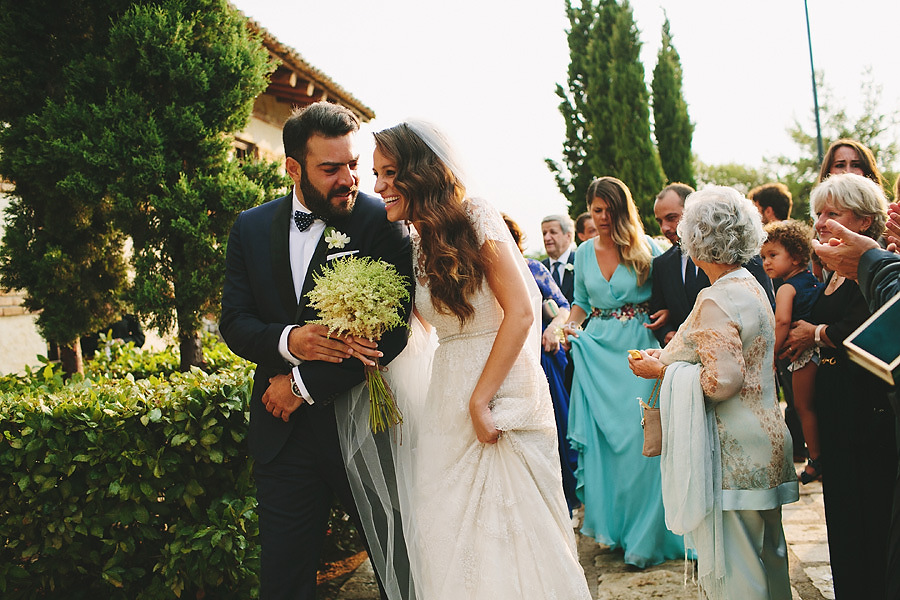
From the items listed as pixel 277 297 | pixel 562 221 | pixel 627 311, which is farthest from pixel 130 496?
pixel 562 221

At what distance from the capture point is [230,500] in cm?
371

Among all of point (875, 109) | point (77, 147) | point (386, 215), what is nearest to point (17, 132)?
point (77, 147)

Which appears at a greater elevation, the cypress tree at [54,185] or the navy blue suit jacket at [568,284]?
the cypress tree at [54,185]

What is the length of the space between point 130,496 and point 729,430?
3.07 metres

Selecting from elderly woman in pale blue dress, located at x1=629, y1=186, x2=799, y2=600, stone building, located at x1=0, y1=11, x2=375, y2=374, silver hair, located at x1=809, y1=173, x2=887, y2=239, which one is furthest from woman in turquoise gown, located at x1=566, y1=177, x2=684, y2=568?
stone building, located at x1=0, y1=11, x2=375, y2=374

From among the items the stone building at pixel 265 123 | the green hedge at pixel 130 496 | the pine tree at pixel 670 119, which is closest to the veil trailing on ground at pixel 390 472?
the green hedge at pixel 130 496

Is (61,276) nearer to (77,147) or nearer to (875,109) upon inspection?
(77,147)

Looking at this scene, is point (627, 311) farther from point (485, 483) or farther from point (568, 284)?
point (485, 483)

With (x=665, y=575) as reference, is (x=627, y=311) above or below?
above

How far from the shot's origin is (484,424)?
271 centimetres

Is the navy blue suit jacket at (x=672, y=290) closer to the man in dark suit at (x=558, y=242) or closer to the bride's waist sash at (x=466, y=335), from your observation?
the bride's waist sash at (x=466, y=335)

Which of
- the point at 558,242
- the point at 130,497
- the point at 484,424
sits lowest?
the point at 130,497

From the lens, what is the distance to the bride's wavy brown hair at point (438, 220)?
9.11 ft

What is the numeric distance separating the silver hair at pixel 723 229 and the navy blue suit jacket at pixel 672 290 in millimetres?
1391
